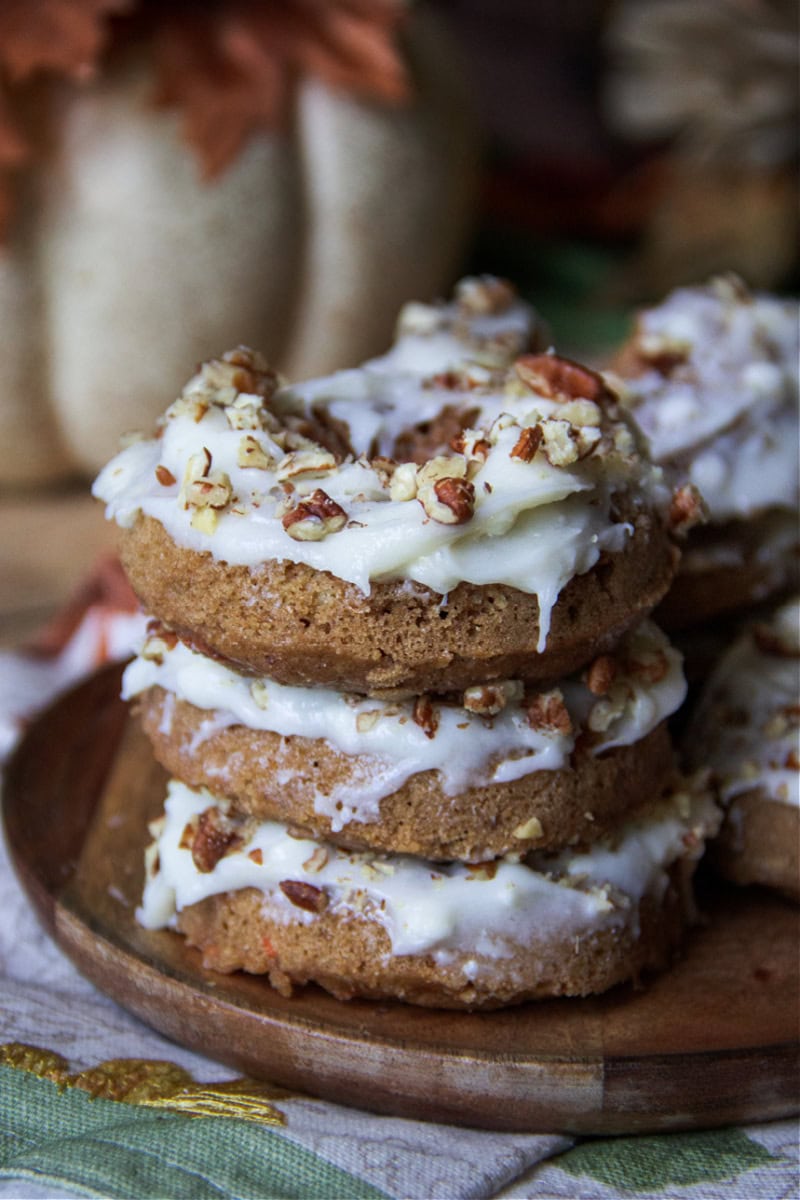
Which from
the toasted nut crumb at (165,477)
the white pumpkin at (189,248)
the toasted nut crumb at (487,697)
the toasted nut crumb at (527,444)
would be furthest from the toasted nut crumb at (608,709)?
the white pumpkin at (189,248)

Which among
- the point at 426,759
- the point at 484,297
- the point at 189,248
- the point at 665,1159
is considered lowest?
the point at 665,1159

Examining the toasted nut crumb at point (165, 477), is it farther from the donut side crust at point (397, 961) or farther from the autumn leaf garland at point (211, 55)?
the autumn leaf garland at point (211, 55)

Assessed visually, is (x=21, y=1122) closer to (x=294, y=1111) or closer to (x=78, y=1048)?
(x=78, y=1048)

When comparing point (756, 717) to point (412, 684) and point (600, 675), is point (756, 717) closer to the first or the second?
point (600, 675)

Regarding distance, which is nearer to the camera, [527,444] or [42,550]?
[527,444]

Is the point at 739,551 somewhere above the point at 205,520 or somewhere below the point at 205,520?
below

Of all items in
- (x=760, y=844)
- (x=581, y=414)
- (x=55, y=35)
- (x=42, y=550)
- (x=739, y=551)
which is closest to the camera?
(x=581, y=414)

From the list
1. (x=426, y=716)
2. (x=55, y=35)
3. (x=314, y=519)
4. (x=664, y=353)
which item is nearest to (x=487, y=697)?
(x=426, y=716)
